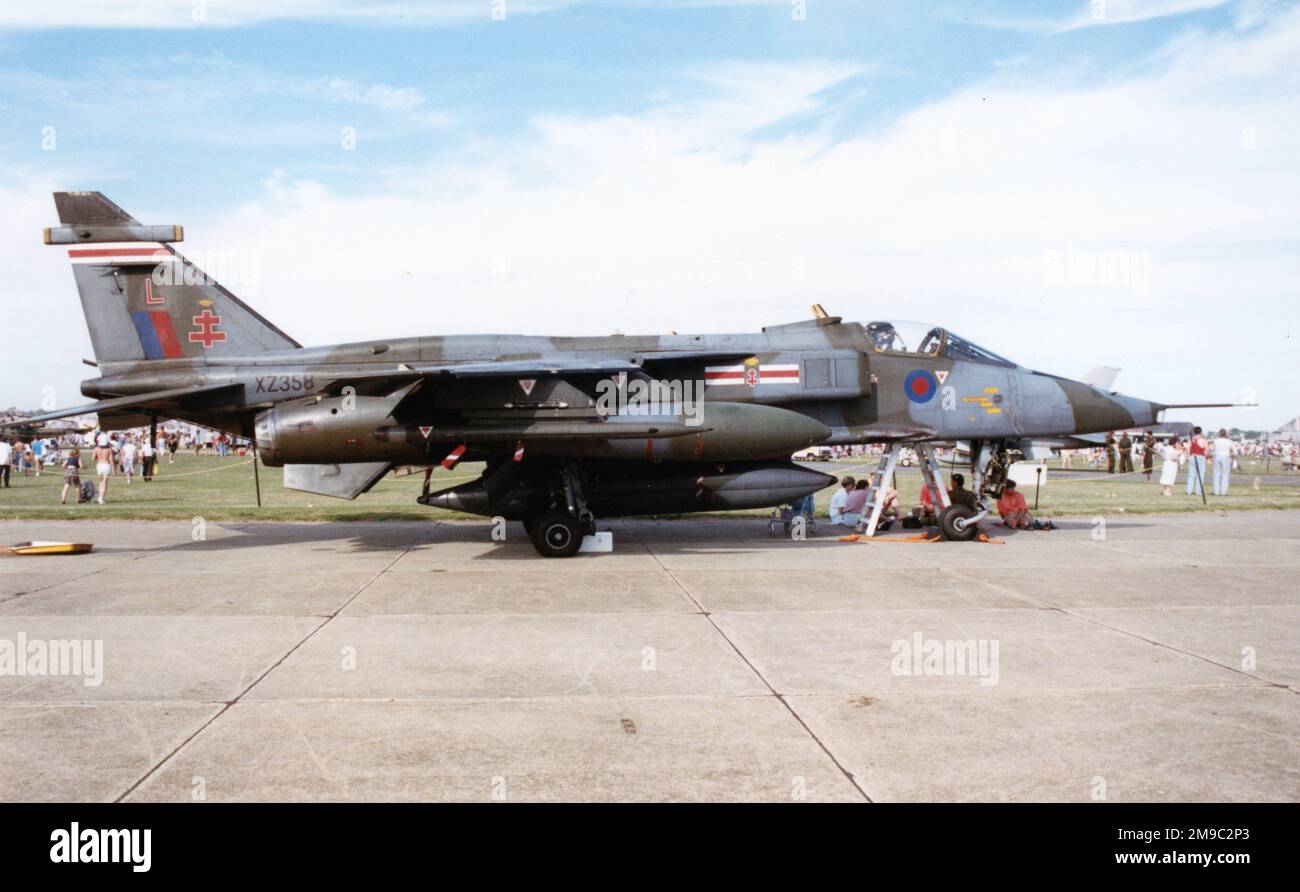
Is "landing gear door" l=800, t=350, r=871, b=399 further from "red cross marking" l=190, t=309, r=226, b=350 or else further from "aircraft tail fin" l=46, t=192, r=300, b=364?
"aircraft tail fin" l=46, t=192, r=300, b=364

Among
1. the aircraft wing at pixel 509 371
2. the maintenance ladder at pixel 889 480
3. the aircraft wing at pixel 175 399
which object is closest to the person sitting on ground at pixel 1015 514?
the maintenance ladder at pixel 889 480

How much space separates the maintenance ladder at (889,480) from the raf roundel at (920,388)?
714 millimetres

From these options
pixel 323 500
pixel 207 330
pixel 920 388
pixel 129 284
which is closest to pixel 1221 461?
Answer: pixel 920 388

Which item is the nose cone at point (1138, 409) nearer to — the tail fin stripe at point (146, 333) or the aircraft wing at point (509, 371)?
the aircraft wing at point (509, 371)

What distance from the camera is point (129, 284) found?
42.3 feet

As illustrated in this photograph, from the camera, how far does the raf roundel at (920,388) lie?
13141mm

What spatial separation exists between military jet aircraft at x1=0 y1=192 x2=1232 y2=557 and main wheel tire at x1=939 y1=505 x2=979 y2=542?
0.10ft

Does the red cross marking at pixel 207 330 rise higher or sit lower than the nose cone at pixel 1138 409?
higher

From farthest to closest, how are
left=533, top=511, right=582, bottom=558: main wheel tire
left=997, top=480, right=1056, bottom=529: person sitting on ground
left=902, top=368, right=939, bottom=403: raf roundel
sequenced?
left=997, top=480, right=1056, bottom=529: person sitting on ground < left=902, top=368, right=939, bottom=403: raf roundel < left=533, top=511, right=582, bottom=558: main wheel tire

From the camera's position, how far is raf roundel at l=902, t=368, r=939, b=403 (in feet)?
43.1

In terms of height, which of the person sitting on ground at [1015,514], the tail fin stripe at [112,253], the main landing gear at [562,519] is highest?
the tail fin stripe at [112,253]

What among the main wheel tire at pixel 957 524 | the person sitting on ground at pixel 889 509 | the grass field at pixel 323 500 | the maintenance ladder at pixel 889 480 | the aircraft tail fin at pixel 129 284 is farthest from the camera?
the grass field at pixel 323 500

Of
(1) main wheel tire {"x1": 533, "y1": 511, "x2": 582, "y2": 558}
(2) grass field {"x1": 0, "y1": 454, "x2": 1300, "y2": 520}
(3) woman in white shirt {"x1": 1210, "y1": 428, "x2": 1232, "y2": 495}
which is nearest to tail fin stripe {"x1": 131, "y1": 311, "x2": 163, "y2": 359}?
(2) grass field {"x1": 0, "y1": 454, "x2": 1300, "y2": 520}

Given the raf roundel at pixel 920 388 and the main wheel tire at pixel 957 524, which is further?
the main wheel tire at pixel 957 524
